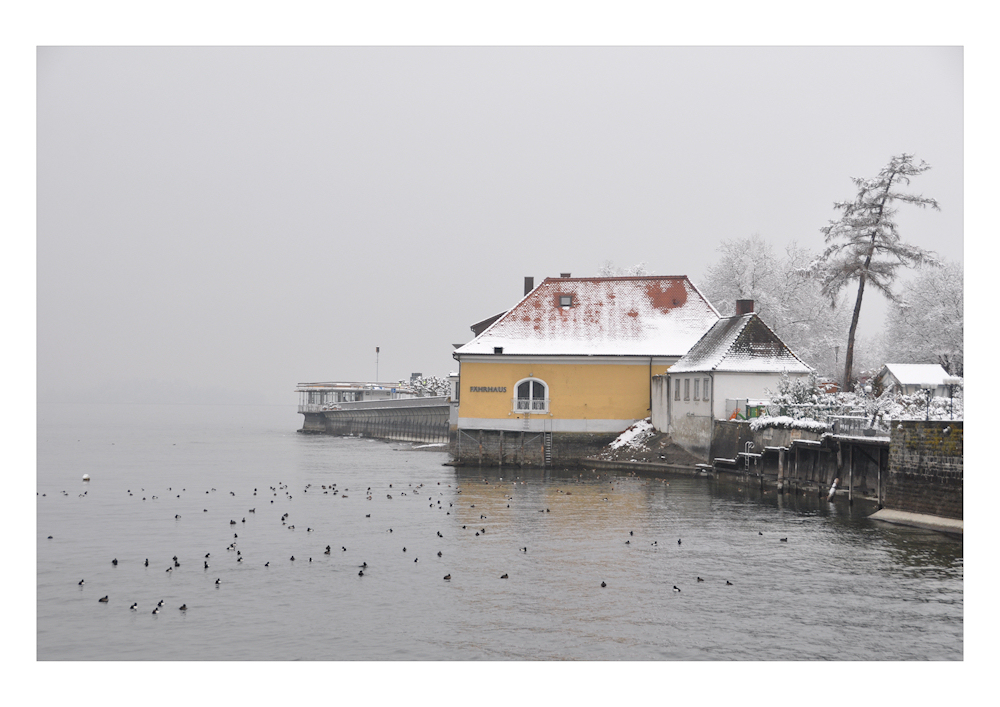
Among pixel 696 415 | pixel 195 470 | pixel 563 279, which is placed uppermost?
pixel 563 279

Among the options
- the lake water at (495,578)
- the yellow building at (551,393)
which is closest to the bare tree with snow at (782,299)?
the yellow building at (551,393)

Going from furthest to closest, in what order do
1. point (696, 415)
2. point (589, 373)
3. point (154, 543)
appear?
point (589, 373) → point (696, 415) → point (154, 543)

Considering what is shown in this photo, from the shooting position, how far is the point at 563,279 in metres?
50.2

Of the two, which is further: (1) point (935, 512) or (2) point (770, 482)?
(2) point (770, 482)

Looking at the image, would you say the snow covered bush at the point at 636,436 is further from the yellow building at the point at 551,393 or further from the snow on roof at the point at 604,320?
the snow on roof at the point at 604,320

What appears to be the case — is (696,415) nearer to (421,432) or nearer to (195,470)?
(195,470)

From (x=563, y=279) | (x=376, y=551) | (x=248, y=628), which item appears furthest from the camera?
(x=563, y=279)

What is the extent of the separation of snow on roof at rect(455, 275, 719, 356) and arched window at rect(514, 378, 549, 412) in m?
1.49

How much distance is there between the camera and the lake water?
1520 cm

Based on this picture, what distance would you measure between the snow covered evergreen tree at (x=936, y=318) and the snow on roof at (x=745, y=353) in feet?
84.4

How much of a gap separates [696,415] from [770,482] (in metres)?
5.88

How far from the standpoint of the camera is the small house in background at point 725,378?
3962 centimetres

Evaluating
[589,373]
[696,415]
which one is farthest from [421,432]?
[696,415]

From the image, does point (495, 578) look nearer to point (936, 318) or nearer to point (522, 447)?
point (522, 447)
